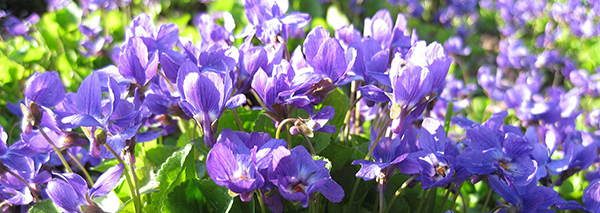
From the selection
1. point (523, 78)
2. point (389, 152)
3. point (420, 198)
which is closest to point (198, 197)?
point (389, 152)

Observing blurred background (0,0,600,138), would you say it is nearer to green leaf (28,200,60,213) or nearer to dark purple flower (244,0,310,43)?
dark purple flower (244,0,310,43)

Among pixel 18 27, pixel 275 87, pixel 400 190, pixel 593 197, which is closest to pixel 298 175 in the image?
pixel 275 87

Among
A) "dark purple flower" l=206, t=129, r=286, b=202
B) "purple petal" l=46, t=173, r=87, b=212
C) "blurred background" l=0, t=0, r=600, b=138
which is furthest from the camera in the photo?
"blurred background" l=0, t=0, r=600, b=138

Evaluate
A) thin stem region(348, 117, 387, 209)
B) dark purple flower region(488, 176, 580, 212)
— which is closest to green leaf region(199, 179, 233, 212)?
thin stem region(348, 117, 387, 209)

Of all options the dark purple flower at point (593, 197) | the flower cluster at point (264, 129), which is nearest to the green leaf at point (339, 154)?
the flower cluster at point (264, 129)

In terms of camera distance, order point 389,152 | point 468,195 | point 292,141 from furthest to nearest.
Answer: point 468,195 → point 292,141 → point 389,152

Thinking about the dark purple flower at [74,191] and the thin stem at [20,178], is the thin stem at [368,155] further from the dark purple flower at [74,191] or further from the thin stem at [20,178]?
the thin stem at [20,178]

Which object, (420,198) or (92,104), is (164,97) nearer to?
(92,104)
